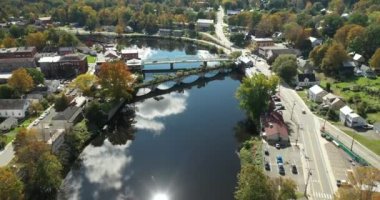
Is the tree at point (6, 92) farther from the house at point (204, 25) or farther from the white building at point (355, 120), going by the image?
the house at point (204, 25)

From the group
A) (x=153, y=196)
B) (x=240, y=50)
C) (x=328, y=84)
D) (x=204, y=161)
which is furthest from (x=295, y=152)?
(x=240, y=50)

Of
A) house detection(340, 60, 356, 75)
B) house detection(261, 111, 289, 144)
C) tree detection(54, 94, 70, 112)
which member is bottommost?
house detection(261, 111, 289, 144)

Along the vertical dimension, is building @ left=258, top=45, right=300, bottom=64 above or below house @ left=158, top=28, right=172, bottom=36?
below

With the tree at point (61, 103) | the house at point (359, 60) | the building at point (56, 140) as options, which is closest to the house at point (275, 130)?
the building at point (56, 140)

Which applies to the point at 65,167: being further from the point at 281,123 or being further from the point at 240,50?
the point at 240,50


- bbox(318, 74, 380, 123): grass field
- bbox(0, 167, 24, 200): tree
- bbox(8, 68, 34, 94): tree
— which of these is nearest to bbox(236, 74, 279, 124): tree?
bbox(318, 74, 380, 123): grass field

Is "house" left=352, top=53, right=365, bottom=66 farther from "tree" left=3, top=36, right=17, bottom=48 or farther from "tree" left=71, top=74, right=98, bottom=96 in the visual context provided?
"tree" left=3, top=36, right=17, bottom=48
